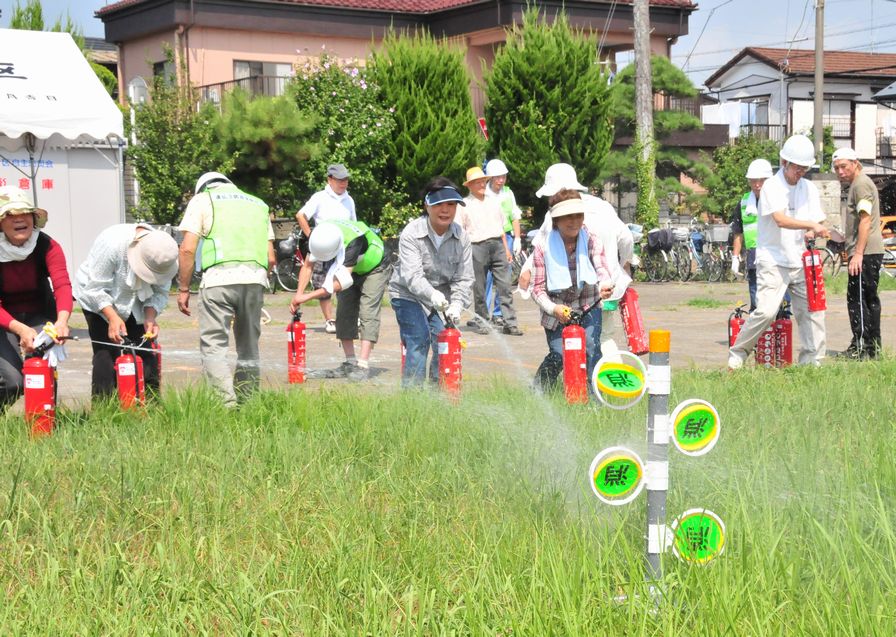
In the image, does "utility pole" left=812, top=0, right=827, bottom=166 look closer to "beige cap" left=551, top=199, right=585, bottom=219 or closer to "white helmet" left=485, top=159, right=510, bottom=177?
"white helmet" left=485, top=159, right=510, bottom=177

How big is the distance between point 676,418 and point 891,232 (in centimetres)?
2325

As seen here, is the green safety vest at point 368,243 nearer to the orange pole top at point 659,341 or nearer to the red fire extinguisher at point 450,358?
the red fire extinguisher at point 450,358

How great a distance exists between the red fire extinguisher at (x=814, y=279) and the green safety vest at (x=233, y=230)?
415 centimetres

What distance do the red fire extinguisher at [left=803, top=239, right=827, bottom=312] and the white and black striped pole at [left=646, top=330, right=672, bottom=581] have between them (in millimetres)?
5736

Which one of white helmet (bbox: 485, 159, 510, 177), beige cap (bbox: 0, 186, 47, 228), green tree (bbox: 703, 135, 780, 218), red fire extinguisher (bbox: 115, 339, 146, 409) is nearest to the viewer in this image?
beige cap (bbox: 0, 186, 47, 228)

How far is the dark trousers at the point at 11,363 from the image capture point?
663 centimetres

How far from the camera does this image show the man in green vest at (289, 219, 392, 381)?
370 inches

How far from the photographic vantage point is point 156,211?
68.1ft

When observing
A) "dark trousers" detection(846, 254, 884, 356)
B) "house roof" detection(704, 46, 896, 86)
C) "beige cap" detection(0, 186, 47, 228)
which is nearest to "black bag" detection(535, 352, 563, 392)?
"beige cap" detection(0, 186, 47, 228)

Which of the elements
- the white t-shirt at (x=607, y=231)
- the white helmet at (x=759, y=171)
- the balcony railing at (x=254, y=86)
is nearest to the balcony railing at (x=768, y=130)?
the balcony railing at (x=254, y=86)

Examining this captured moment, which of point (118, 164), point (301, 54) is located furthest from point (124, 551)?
point (301, 54)

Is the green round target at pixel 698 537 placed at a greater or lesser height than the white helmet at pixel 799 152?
lesser

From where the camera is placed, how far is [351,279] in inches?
372

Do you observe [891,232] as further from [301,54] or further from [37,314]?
[37,314]
